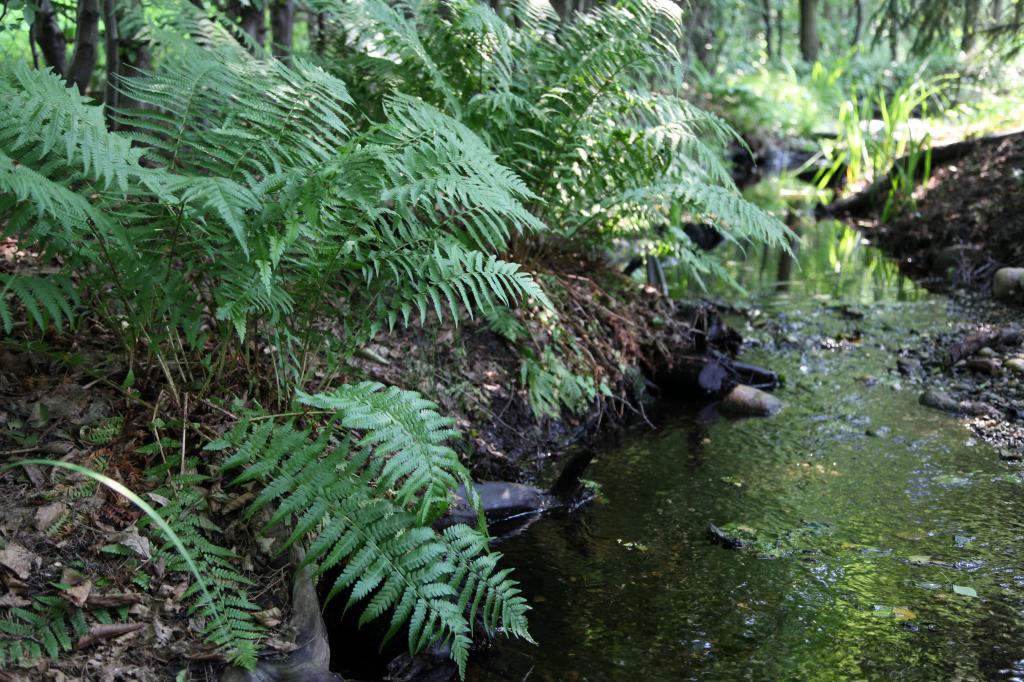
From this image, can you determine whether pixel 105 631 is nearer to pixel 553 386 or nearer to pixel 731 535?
pixel 731 535

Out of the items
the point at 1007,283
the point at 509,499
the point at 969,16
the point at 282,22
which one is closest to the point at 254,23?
the point at 282,22

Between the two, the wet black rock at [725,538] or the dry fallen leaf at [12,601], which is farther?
the wet black rock at [725,538]

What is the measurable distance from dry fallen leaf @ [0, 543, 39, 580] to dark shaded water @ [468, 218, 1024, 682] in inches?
44.7

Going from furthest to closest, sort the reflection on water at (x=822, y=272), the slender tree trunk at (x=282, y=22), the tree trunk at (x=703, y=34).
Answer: the tree trunk at (x=703, y=34) < the reflection on water at (x=822, y=272) < the slender tree trunk at (x=282, y=22)

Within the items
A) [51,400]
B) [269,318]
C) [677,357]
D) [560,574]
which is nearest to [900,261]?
[677,357]

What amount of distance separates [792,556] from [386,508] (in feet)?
4.78

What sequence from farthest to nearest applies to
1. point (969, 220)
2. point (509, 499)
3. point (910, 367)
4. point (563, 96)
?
point (969, 220) < point (910, 367) < point (563, 96) < point (509, 499)

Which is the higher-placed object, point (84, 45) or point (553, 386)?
point (84, 45)

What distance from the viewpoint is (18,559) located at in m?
2.07

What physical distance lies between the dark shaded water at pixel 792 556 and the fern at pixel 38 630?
3.26ft

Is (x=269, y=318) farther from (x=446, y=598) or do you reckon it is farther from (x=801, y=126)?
(x=801, y=126)

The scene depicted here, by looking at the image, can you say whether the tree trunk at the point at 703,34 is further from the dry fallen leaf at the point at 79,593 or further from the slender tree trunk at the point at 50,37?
the dry fallen leaf at the point at 79,593

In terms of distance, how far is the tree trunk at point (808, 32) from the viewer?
1702 cm

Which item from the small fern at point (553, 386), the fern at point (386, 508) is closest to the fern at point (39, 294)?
the fern at point (386, 508)
